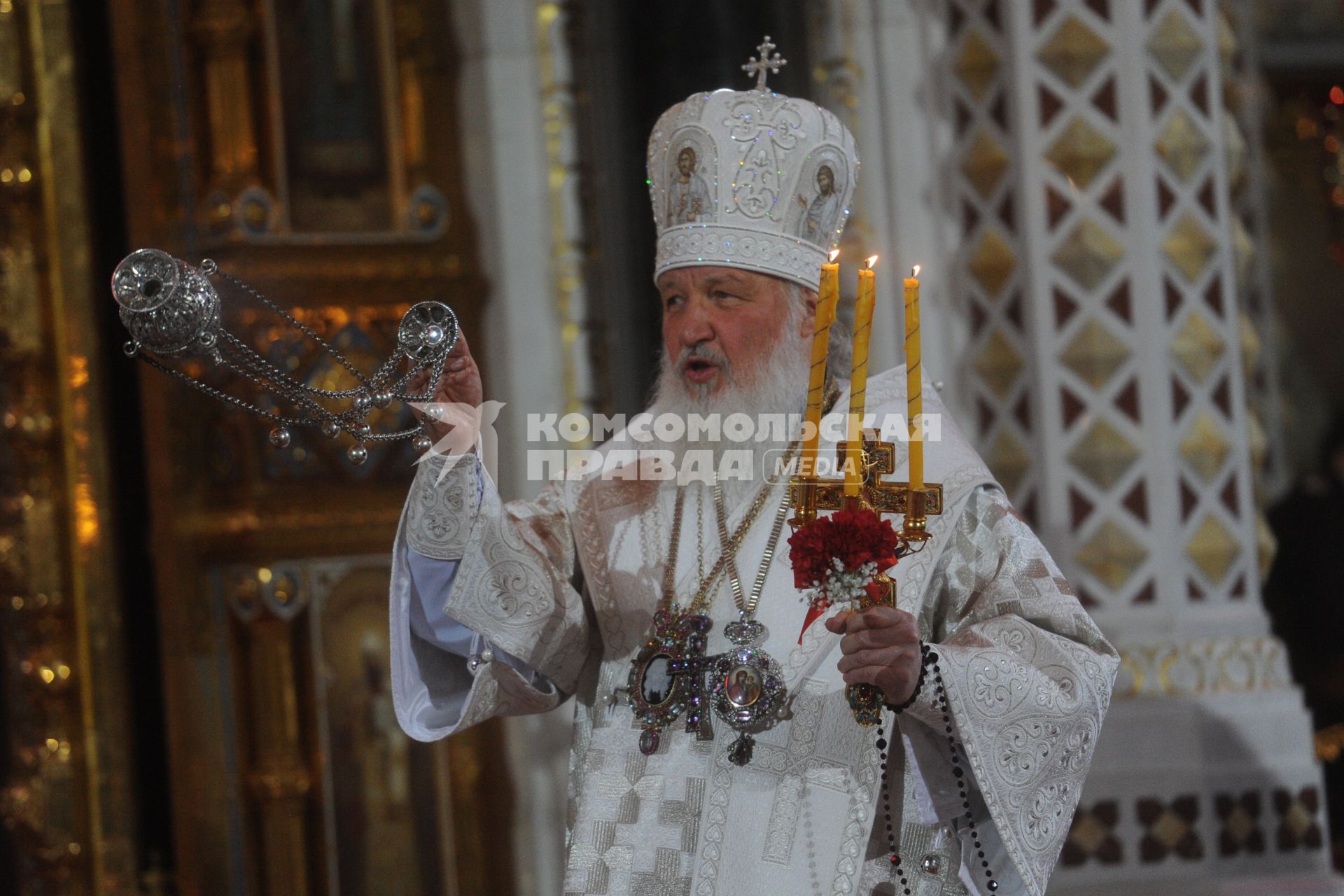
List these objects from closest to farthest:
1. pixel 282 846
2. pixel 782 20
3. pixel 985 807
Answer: pixel 985 807 < pixel 282 846 < pixel 782 20

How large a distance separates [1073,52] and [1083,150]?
0.90 ft

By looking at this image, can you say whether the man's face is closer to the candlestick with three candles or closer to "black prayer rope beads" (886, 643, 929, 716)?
the candlestick with three candles

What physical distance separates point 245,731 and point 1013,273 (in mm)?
2444

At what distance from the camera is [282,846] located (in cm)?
420

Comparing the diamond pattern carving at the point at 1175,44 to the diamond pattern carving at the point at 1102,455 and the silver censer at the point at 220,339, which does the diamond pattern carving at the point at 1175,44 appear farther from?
the silver censer at the point at 220,339

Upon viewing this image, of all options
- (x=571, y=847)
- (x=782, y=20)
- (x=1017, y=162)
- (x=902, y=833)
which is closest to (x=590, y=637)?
(x=571, y=847)

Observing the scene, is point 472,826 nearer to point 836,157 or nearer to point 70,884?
point 70,884

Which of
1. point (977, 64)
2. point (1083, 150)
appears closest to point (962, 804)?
point (1083, 150)

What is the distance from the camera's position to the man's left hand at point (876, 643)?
2189 millimetres

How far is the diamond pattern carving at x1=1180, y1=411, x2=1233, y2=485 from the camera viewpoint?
165 inches

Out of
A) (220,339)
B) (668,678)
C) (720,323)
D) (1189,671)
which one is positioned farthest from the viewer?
(1189,671)

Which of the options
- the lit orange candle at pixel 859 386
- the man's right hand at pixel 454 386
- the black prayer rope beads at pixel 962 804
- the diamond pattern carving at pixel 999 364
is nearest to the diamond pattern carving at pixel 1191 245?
the diamond pattern carving at pixel 999 364

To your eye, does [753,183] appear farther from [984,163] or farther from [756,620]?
[984,163]

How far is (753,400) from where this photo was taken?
288cm
